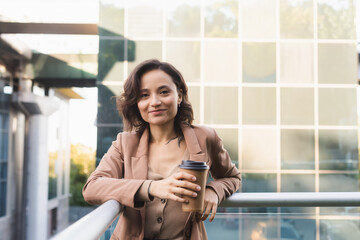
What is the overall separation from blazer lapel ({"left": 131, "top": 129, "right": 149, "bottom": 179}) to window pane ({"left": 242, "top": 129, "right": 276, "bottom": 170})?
7168mm

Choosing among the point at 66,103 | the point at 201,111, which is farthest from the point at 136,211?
the point at 66,103

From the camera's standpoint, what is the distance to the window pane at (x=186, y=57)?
8.45 meters

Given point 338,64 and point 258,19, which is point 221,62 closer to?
point 258,19

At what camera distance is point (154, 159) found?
4.94ft

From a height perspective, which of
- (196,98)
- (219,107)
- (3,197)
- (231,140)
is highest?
(196,98)

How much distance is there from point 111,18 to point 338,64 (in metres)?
6.04

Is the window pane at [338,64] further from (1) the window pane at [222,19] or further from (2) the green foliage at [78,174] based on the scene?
(2) the green foliage at [78,174]

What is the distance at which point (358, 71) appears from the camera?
9.15m

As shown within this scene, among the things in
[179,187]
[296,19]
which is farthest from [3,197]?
[179,187]

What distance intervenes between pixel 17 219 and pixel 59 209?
324 centimetres

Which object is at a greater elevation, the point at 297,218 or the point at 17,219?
the point at 297,218

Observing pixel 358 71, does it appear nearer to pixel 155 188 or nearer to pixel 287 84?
pixel 287 84

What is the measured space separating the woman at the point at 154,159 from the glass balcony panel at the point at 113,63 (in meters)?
6.94

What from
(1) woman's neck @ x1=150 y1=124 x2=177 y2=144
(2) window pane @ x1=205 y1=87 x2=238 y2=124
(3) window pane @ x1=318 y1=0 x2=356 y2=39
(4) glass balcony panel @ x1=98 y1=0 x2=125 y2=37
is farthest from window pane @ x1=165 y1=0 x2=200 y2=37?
(1) woman's neck @ x1=150 y1=124 x2=177 y2=144
